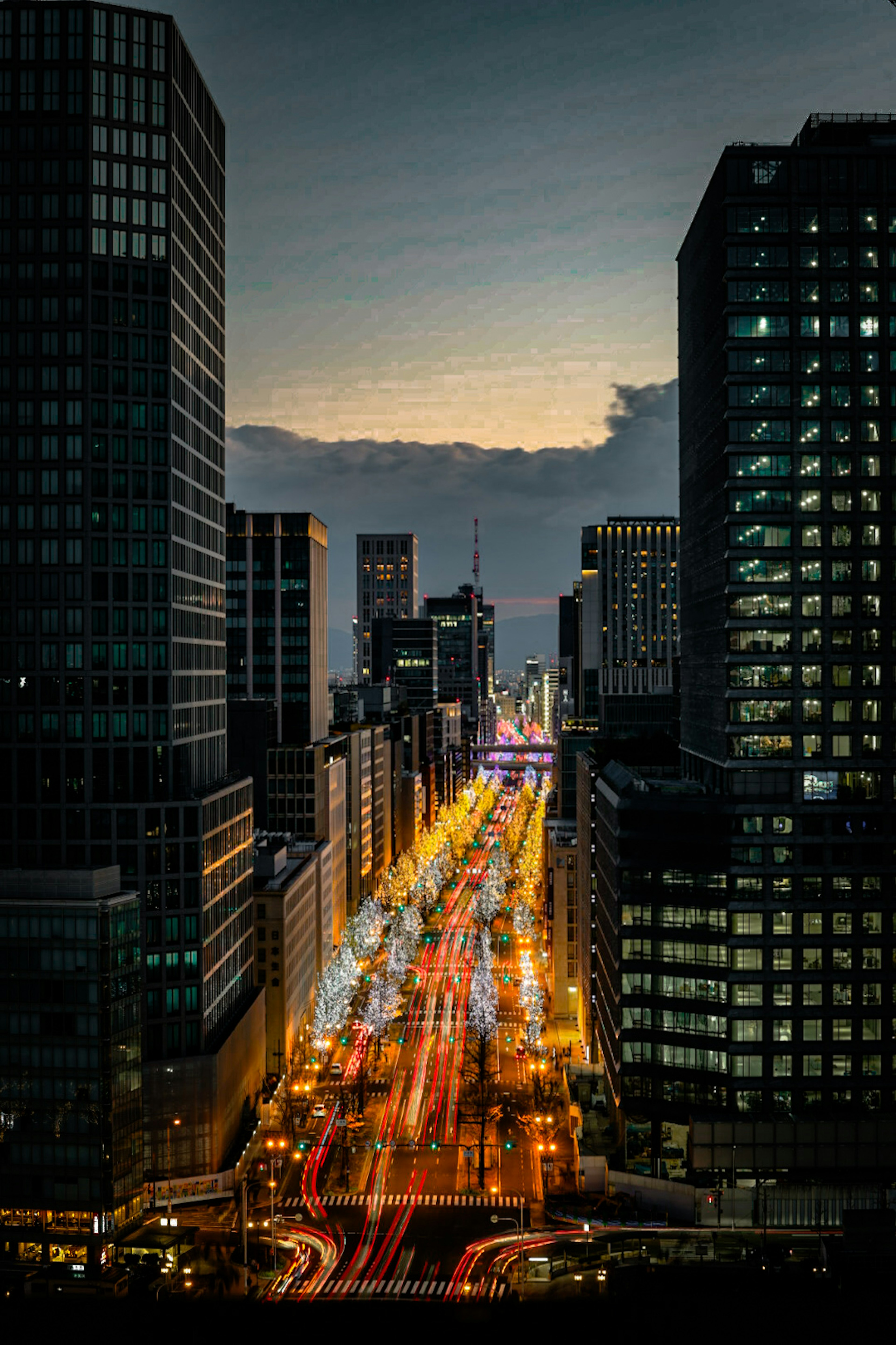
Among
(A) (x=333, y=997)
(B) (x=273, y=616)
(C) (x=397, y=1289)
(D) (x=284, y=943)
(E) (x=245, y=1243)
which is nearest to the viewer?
(C) (x=397, y=1289)

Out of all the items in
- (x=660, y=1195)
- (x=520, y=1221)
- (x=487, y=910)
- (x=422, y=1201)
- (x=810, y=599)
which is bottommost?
(x=422, y=1201)

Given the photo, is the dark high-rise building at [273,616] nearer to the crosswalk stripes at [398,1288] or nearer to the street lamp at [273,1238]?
the street lamp at [273,1238]

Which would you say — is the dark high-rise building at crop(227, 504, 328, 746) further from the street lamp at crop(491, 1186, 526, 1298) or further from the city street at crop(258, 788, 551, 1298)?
the street lamp at crop(491, 1186, 526, 1298)

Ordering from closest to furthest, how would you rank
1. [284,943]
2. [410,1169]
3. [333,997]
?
1. [410,1169]
2. [284,943]
3. [333,997]

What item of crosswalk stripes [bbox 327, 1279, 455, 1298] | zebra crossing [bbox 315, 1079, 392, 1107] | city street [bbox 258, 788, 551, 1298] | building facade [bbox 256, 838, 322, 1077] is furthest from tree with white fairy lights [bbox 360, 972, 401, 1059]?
crosswalk stripes [bbox 327, 1279, 455, 1298]

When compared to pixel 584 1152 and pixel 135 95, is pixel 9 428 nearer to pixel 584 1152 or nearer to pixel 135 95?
pixel 135 95

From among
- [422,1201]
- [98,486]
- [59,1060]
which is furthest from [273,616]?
[422,1201]

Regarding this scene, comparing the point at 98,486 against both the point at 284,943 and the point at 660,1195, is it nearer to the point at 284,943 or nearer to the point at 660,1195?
the point at 284,943
